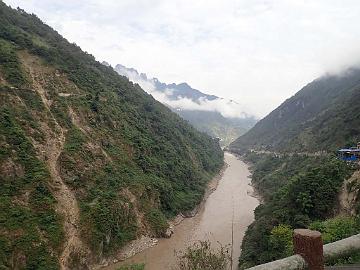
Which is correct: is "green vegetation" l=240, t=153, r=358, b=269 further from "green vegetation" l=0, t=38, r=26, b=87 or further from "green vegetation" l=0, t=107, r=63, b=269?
"green vegetation" l=0, t=38, r=26, b=87

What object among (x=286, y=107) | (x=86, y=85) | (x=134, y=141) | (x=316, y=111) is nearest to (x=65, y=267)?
(x=134, y=141)

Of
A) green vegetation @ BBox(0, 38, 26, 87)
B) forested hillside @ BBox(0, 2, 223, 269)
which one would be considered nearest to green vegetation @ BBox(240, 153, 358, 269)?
forested hillside @ BBox(0, 2, 223, 269)

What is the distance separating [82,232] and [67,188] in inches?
216

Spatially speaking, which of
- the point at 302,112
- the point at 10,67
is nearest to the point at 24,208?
the point at 10,67

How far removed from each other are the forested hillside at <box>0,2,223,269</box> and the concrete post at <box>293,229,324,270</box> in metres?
30.4

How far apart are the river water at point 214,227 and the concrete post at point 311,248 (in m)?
28.6

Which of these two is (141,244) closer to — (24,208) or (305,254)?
(24,208)

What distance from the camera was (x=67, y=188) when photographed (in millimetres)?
40031

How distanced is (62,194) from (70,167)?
12.3 feet

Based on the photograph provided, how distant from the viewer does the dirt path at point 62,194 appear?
34.7 meters

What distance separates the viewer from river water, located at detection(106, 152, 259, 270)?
3678 centimetres

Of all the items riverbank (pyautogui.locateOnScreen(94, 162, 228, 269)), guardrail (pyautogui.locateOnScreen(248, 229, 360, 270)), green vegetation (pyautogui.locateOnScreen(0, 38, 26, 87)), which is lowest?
riverbank (pyautogui.locateOnScreen(94, 162, 228, 269))

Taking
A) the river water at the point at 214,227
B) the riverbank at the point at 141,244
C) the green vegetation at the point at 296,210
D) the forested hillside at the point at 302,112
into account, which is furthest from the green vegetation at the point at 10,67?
the forested hillside at the point at 302,112

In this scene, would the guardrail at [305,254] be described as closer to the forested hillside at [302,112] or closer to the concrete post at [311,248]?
the concrete post at [311,248]
